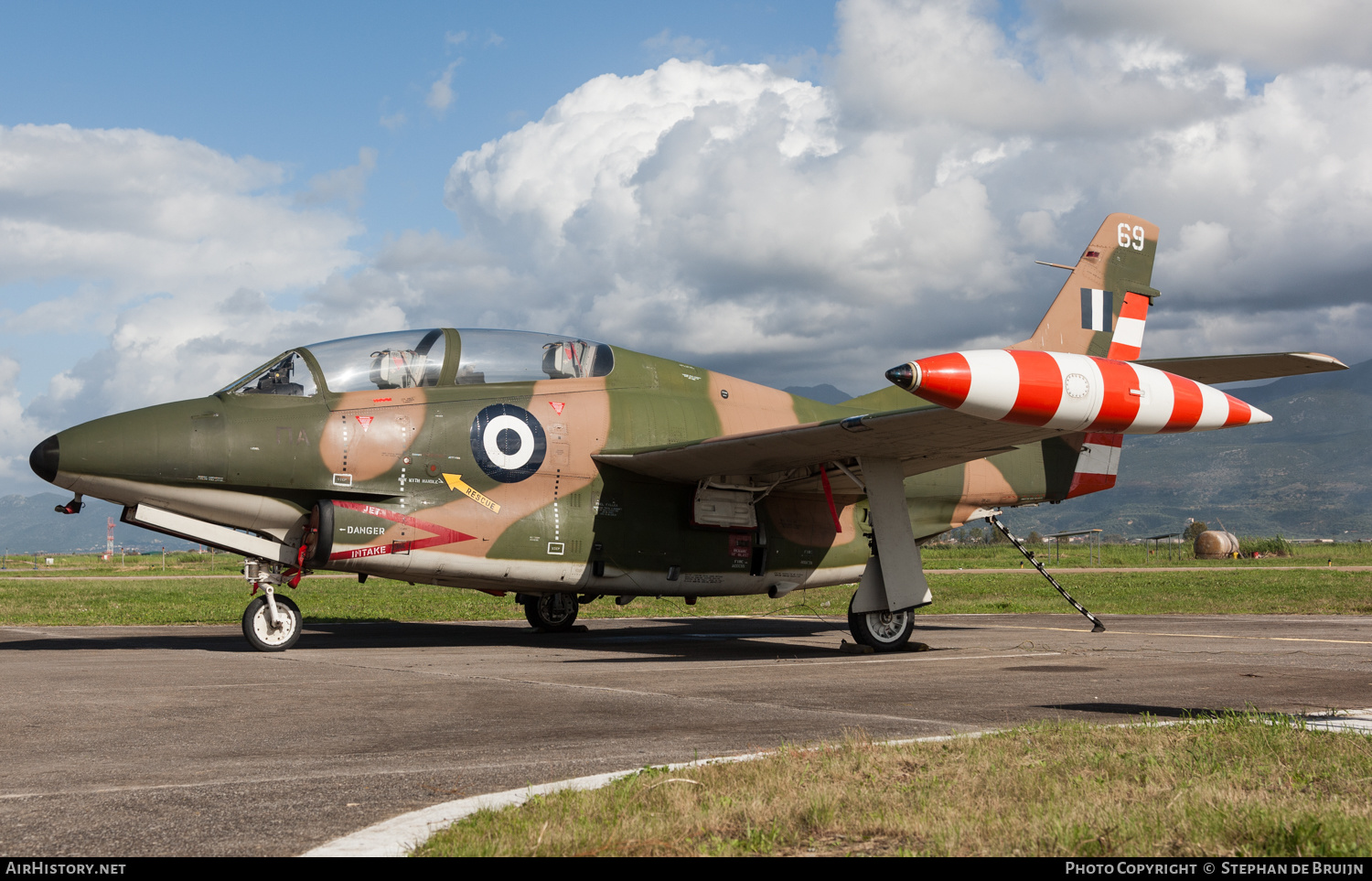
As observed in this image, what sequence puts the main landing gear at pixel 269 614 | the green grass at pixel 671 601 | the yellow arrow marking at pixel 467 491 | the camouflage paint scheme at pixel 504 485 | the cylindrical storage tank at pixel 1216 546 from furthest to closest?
the cylindrical storage tank at pixel 1216 546
the green grass at pixel 671 601
the yellow arrow marking at pixel 467 491
the main landing gear at pixel 269 614
the camouflage paint scheme at pixel 504 485

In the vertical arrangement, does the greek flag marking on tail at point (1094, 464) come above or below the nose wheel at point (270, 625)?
above

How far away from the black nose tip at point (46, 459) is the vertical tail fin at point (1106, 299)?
1497cm

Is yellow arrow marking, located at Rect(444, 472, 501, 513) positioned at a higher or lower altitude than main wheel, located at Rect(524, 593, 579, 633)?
higher

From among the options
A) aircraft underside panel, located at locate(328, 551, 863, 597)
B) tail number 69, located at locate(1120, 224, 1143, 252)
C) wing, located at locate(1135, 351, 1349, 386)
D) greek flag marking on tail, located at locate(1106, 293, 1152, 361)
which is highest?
tail number 69, located at locate(1120, 224, 1143, 252)

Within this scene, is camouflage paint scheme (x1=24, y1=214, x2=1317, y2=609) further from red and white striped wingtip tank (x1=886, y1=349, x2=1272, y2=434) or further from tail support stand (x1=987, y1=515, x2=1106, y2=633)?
red and white striped wingtip tank (x1=886, y1=349, x2=1272, y2=434)

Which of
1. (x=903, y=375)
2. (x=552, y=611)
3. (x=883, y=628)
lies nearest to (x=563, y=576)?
(x=552, y=611)

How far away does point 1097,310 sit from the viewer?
19.1 meters

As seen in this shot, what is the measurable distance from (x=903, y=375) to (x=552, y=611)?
37.9ft

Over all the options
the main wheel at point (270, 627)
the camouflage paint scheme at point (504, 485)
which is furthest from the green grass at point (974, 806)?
the main wheel at point (270, 627)

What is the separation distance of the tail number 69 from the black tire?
349 inches

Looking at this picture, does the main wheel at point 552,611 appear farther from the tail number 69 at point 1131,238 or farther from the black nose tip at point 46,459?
the tail number 69 at point 1131,238

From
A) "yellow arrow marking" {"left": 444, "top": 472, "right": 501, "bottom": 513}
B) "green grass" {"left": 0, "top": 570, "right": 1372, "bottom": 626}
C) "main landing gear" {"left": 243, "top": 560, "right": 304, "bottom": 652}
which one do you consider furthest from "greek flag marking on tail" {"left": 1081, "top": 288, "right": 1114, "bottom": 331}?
"main landing gear" {"left": 243, "top": 560, "right": 304, "bottom": 652}

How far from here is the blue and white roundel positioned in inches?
545

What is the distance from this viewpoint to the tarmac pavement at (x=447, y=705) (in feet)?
16.5
